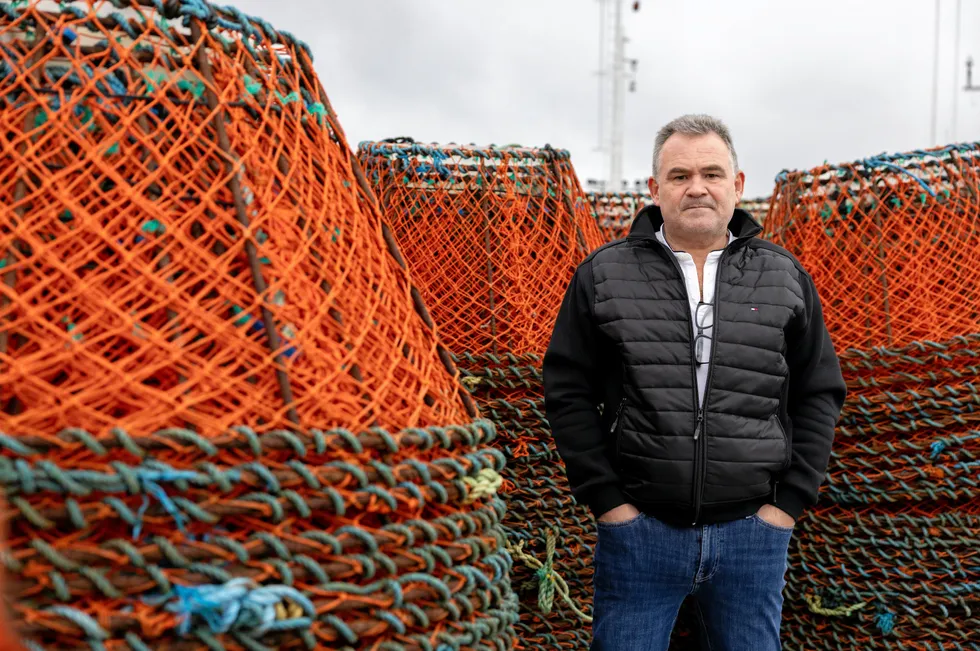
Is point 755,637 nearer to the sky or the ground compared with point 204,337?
nearer to the ground

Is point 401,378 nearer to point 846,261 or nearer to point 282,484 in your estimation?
point 282,484

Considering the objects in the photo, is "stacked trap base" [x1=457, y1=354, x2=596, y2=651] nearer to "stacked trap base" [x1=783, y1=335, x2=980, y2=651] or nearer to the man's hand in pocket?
the man's hand in pocket

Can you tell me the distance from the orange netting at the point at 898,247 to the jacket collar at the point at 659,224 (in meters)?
0.99

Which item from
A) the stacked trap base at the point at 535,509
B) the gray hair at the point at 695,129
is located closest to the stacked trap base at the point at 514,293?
the stacked trap base at the point at 535,509

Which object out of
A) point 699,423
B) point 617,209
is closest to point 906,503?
point 699,423

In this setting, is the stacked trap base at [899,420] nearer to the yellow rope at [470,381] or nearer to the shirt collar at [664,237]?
the shirt collar at [664,237]

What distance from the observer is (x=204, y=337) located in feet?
3.79

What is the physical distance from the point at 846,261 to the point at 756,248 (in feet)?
3.39

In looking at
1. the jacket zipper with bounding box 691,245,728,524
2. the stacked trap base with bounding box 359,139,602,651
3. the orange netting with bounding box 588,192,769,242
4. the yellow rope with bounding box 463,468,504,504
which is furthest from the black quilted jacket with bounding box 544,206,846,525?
the orange netting with bounding box 588,192,769,242

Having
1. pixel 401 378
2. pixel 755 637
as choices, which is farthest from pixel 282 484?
pixel 755 637

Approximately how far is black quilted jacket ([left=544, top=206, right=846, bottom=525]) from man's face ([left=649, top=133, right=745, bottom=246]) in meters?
0.07

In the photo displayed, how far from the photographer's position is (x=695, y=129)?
2.00 m

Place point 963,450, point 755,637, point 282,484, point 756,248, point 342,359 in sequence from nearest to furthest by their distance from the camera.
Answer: point 282,484 → point 342,359 → point 755,637 → point 756,248 → point 963,450

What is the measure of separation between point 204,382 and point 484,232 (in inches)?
70.3
